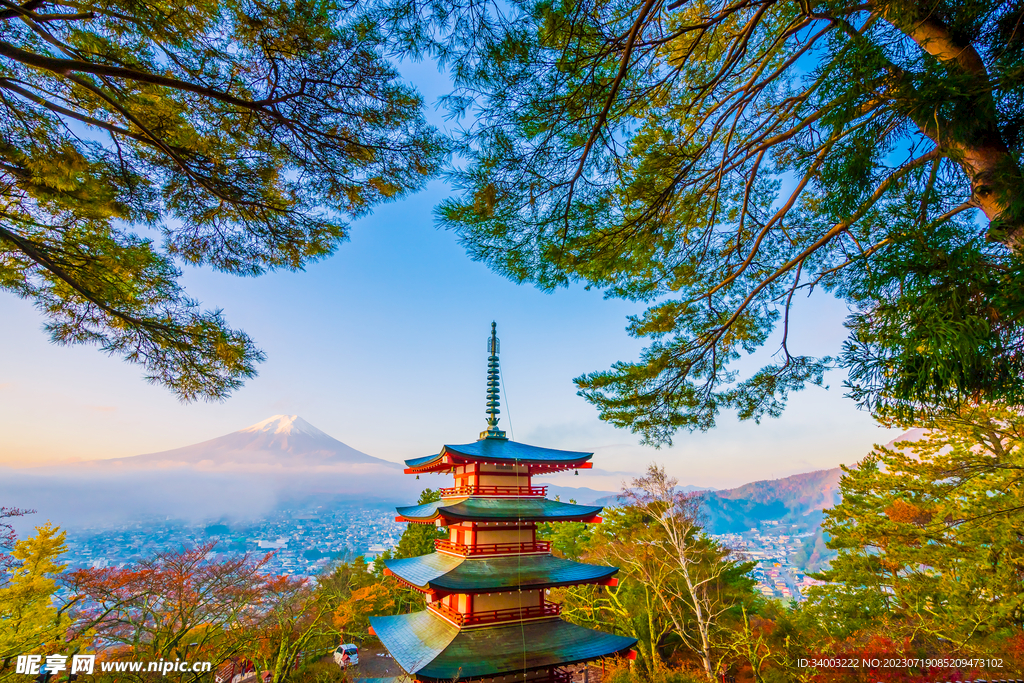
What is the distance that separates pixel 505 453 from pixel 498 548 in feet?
5.57

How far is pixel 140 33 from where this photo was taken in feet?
8.33

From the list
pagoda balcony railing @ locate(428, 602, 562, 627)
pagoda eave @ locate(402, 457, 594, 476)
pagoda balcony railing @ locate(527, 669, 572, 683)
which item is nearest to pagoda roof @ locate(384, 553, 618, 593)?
pagoda balcony railing @ locate(428, 602, 562, 627)

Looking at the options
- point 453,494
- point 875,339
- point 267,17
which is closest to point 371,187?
point 267,17

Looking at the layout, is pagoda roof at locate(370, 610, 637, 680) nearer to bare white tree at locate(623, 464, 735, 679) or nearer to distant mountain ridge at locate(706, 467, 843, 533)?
bare white tree at locate(623, 464, 735, 679)

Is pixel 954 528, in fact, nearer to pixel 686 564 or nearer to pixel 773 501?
pixel 686 564

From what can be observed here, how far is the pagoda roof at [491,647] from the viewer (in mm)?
5637

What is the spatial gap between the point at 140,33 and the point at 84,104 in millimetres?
799

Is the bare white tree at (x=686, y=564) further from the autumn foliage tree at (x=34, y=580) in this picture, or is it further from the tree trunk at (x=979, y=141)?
the autumn foliage tree at (x=34, y=580)

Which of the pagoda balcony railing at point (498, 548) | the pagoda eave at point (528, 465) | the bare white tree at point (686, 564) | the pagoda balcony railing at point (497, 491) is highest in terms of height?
the pagoda eave at point (528, 465)

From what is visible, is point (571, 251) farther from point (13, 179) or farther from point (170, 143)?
point (13, 179)

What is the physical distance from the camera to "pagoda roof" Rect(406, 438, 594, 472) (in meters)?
7.37

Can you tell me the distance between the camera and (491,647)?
6.12 metres

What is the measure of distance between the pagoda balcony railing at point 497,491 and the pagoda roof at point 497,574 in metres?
1.10

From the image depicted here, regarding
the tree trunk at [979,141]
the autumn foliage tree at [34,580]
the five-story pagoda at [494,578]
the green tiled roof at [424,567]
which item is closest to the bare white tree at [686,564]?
the five-story pagoda at [494,578]
